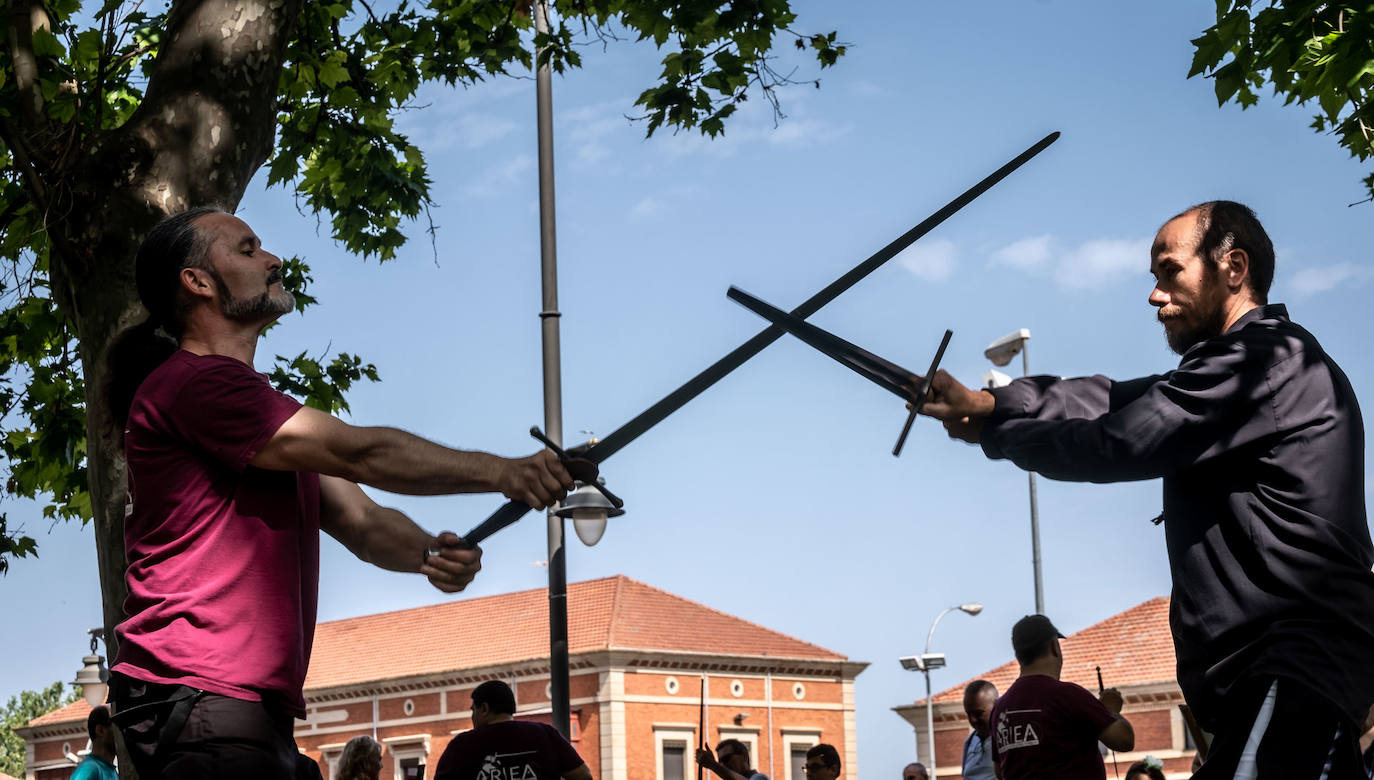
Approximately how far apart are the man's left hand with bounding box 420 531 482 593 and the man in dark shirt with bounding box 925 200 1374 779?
130 cm

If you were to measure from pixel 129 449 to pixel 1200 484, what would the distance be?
234 centimetres

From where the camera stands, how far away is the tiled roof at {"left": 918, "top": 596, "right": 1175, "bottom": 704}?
43750 millimetres

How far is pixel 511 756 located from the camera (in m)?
8.27

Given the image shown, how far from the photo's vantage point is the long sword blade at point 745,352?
11.3 ft

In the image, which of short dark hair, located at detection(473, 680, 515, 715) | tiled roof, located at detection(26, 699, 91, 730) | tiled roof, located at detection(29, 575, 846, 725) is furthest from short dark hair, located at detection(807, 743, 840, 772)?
tiled roof, located at detection(26, 699, 91, 730)

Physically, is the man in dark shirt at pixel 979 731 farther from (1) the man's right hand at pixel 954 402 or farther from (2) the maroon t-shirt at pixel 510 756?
(1) the man's right hand at pixel 954 402

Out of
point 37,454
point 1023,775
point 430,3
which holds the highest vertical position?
point 430,3

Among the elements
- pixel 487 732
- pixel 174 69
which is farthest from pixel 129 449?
pixel 487 732

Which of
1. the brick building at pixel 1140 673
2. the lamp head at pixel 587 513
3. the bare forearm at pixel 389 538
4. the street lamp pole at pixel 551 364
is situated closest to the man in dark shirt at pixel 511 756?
the street lamp pole at pixel 551 364

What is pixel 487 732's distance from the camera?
8.32 m

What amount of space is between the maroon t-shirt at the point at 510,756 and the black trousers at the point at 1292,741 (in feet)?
18.9

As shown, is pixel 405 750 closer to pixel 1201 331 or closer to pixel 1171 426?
pixel 1201 331

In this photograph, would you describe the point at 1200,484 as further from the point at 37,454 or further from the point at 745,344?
the point at 37,454

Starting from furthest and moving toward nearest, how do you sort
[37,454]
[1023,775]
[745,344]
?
1. [37,454]
2. [1023,775]
3. [745,344]
